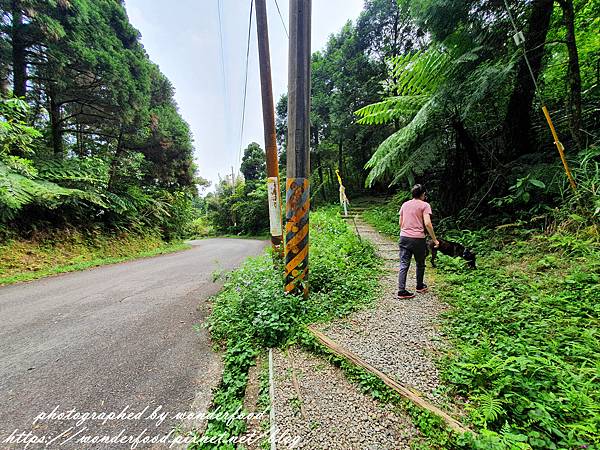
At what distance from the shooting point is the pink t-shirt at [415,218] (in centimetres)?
340

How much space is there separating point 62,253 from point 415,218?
1016 cm

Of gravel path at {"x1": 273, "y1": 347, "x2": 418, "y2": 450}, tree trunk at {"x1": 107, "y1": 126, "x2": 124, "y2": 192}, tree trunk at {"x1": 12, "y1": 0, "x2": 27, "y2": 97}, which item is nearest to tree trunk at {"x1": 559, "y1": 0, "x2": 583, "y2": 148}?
gravel path at {"x1": 273, "y1": 347, "x2": 418, "y2": 450}

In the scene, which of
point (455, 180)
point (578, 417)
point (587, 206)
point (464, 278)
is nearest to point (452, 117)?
point (455, 180)

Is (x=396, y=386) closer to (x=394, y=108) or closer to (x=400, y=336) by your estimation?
(x=400, y=336)

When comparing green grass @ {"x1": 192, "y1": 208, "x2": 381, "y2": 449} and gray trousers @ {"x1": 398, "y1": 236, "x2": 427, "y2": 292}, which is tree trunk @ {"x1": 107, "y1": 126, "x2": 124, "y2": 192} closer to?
green grass @ {"x1": 192, "y1": 208, "x2": 381, "y2": 449}

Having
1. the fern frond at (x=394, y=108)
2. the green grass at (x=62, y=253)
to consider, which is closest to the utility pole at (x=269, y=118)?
the fern frond at (x=394, y=108)

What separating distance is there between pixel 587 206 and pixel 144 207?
589 inches

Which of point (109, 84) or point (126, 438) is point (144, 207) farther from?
point (126, 438)

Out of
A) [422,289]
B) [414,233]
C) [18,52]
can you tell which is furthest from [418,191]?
[18,52]

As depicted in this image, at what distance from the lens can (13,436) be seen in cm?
171

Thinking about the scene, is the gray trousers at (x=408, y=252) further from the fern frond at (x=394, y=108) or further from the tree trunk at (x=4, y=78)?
the tree trunk at (x=4, y=78)

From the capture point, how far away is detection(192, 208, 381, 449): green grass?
7.39ft

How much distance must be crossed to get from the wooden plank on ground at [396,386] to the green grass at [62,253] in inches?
292

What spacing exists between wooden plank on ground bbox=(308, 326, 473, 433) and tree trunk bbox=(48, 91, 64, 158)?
11.1 m
